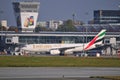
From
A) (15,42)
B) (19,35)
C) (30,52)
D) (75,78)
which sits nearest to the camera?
(75,78)

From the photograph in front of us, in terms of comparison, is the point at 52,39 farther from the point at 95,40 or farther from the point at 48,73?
the point at 48,73

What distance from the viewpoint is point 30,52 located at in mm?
132250

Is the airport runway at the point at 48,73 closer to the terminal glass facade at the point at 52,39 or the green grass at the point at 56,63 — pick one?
the green grass at the point at 56,63

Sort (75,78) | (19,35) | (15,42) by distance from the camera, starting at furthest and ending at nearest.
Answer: (19,35)
(15,42)
(75,78)

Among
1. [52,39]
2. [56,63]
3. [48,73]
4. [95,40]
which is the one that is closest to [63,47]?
[95,40]

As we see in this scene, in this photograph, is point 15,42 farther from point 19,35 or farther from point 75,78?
point 75,78

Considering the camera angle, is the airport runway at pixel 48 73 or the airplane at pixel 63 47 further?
the airplane at pixel 63 47

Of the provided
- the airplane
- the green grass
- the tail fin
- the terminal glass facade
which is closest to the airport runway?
the green grass

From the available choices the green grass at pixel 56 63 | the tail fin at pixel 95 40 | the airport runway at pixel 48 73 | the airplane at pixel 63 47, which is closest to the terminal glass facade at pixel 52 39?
the airplane at pixel 63 47

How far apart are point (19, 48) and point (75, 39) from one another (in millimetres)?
31796

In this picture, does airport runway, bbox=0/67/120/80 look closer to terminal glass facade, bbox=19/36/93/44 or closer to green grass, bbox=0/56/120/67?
green grass, bbox=0/56/120/67

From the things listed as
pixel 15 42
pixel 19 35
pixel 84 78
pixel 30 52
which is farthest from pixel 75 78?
pixel 19 35

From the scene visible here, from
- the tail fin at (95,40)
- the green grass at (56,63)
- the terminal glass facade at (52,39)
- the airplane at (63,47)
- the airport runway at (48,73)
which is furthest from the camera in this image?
the terminal glass facade at (52,39)

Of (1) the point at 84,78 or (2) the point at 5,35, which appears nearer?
(1) the point at 84,78
